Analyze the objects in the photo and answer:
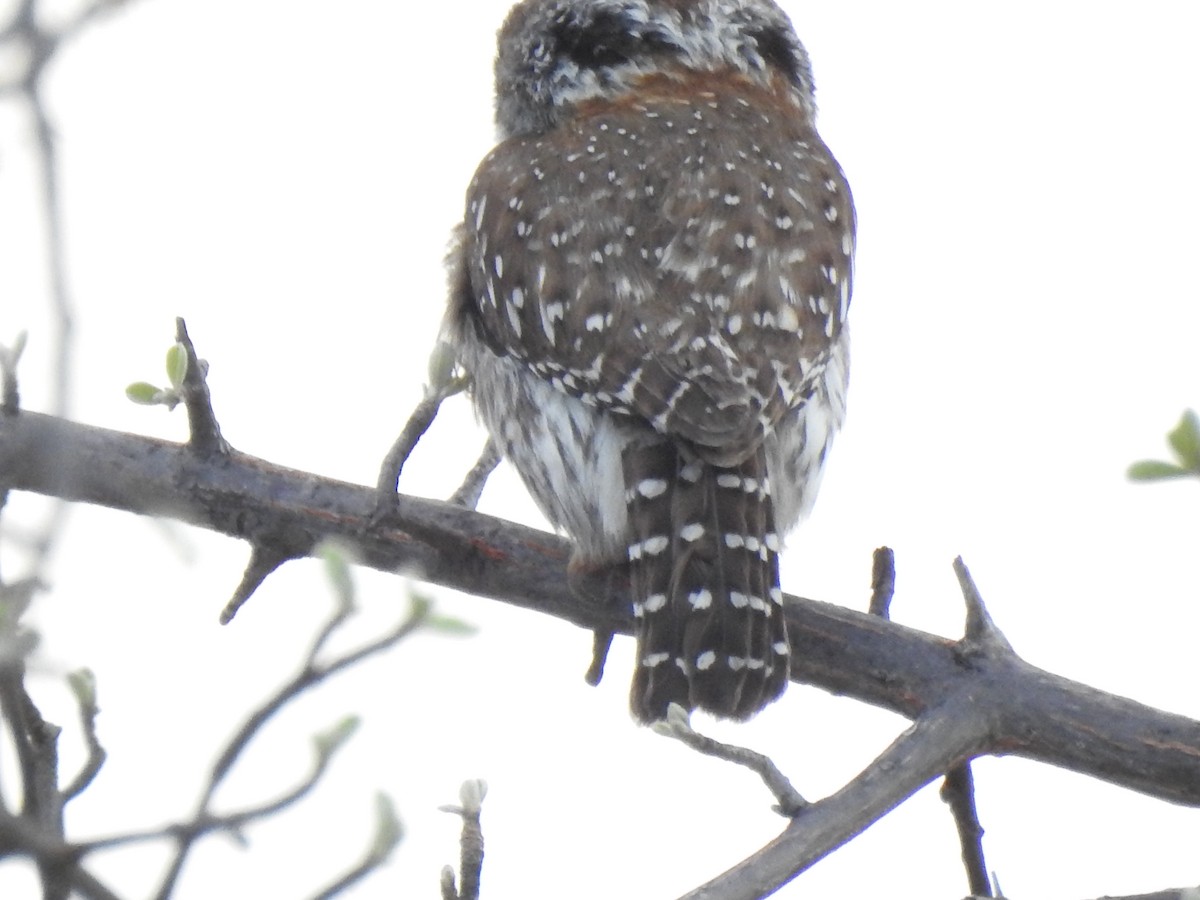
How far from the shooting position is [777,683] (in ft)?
12.2

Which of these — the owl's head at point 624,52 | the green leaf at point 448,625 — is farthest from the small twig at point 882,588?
the owl's head at point 624,52

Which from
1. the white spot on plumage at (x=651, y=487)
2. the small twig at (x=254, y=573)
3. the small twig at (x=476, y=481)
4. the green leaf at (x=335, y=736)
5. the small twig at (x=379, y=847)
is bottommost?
the small twig at (x=379, y=847)

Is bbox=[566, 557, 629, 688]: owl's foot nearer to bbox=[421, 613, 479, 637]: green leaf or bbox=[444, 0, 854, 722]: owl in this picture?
bbox=[444, 0, 854, 722]: owl

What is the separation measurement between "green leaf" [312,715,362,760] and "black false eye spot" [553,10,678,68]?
3997 mm

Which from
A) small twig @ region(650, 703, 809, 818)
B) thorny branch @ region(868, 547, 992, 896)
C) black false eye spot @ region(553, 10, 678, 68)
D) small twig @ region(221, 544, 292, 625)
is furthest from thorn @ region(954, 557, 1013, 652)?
black false eye spot @ region(553, 10, 678, 68)

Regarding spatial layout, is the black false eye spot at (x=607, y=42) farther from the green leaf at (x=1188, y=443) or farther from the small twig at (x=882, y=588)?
the green leaf at (x=1188, y=443)

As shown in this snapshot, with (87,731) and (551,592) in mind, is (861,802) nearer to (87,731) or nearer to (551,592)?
(551,592)

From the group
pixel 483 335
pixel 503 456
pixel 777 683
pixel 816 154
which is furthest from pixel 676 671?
pixel 816 154

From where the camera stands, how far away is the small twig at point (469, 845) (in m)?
2.14

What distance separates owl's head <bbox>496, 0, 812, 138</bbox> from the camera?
545cm

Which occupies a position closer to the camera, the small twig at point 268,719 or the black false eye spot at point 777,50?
the small twig at point 268,719

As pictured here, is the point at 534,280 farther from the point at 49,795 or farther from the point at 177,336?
the point at 49,795

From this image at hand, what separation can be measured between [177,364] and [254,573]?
60 cm

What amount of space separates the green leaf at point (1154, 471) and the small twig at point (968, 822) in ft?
3.39
